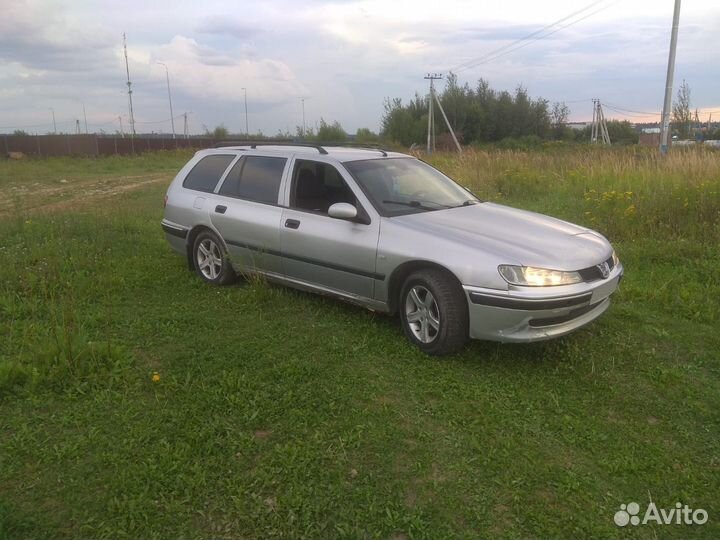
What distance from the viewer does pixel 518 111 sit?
148 ft

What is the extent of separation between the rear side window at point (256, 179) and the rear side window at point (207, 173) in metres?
0.18

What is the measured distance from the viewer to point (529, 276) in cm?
394

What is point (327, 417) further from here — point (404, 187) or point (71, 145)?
point (71, 145)

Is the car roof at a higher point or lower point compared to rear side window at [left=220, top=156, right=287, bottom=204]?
higher

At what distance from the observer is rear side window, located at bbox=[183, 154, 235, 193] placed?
6243 mm

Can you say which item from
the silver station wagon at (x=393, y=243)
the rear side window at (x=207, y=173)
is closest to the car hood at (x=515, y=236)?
the silver station wagon at (x=393, y=243)

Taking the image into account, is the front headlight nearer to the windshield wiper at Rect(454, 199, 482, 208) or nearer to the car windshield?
the car windshield

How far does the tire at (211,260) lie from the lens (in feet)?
19.9

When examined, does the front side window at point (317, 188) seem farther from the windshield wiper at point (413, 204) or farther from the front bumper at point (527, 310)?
the front bumper at point (527, 310)

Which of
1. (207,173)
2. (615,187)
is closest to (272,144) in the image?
(207,173)

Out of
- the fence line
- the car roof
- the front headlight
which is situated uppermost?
the fence line

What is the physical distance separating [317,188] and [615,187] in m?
6.79

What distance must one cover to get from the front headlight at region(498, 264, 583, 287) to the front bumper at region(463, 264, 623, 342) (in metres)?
0.04

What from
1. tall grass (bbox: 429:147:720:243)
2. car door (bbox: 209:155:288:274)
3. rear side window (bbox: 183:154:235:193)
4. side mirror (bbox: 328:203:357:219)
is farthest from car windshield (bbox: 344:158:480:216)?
tall grass (bbox: 429:147:720:243)
